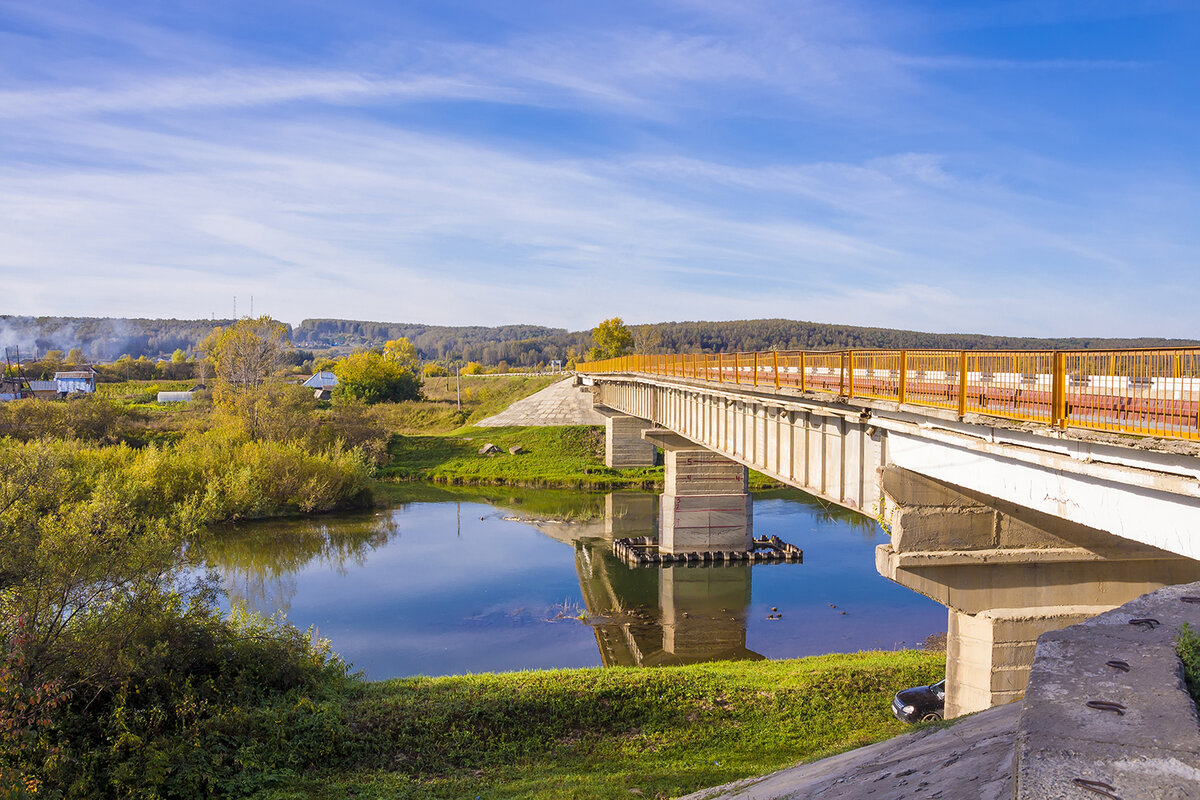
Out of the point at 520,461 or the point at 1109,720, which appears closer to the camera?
the point at 1109,720

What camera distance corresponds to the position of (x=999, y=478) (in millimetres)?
10492

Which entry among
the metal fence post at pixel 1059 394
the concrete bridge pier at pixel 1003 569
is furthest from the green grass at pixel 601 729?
the metal fence post at pixel 1059 394

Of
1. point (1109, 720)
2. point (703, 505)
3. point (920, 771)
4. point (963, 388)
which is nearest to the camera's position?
point (1109, 720)

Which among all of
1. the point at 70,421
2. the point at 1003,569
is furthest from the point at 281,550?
the point at 1003,569

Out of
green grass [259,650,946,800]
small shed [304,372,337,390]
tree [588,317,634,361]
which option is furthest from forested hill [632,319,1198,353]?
green grass [259,650,946,800]

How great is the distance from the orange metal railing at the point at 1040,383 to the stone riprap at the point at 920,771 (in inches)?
120

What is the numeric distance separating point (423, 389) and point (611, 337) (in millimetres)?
28471

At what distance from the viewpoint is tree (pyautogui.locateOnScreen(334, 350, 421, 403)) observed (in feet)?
310

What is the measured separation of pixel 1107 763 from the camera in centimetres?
338

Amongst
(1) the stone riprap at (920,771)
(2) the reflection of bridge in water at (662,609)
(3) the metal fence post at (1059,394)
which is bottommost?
(2) the reflection of bridge in water at (662,609)

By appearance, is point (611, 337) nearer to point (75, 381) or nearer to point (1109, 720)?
point (75, 381)

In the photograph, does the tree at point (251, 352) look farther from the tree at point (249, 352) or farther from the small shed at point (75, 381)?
the small shed at point (75, 381)

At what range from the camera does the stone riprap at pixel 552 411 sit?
7269 cm

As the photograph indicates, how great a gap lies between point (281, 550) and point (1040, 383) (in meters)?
34.8
